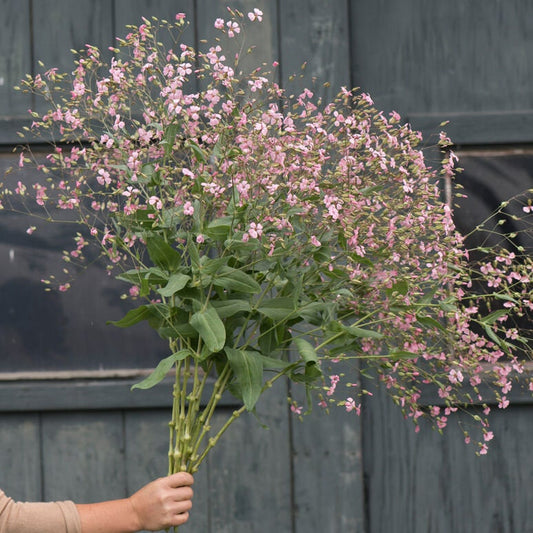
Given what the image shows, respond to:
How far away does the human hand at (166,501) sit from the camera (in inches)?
56.2

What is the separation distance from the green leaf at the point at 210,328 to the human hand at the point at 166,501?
0.94 ft

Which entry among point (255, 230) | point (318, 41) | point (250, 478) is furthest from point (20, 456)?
point (318, 41)

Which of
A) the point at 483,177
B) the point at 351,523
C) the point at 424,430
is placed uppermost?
the point at 483,177

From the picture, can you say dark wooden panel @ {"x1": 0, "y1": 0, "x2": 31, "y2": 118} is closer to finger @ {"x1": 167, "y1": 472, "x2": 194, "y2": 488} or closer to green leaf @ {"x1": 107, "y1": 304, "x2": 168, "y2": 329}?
green leaf @ {"x1": 107, "y1": 304, "x2": 168, "y2": 329}

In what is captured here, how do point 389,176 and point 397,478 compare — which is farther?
point 397,478

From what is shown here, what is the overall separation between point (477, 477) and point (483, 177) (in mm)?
816

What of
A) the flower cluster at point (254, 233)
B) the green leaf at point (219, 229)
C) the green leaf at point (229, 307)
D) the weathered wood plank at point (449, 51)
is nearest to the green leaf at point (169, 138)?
the flower cluster at point (254, 233)

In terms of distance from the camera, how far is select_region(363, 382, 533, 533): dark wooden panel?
218 cm

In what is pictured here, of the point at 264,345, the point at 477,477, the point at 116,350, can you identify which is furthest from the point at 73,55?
the point at 477,477

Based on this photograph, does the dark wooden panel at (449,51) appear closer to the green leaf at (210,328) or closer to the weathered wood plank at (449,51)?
the weathered wood plank at (449,51)

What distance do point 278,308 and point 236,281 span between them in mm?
97

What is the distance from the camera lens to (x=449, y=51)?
7.35 feet

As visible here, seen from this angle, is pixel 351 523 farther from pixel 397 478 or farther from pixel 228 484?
pixel 228 484

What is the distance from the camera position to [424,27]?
2240 millimetres
